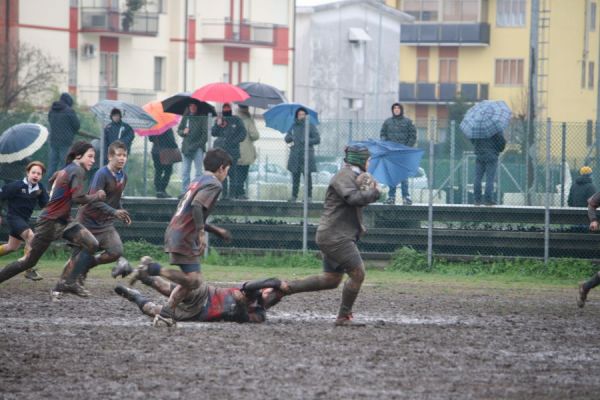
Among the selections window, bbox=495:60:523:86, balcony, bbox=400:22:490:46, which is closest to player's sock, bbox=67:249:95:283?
balcony, bbox=400:22:490:46

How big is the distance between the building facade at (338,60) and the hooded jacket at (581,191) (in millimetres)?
43068

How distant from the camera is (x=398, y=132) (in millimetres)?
21609

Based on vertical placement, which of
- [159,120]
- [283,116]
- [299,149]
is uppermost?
[283,116]

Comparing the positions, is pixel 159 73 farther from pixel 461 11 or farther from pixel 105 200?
pixel 105 200

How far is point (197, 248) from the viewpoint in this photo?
12.4m

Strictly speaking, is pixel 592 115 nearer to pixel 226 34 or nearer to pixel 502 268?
pixel 226 34

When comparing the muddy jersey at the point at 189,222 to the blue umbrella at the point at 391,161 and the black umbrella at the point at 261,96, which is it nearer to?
the blue umbrella at the point at 391,161

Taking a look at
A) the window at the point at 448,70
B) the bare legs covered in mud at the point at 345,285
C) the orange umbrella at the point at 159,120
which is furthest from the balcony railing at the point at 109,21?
the bare legs covered in mud at the point at 345,285

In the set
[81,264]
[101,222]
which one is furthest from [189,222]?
[101,222]

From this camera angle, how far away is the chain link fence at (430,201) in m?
21.0

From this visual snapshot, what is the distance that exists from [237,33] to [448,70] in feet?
51.4

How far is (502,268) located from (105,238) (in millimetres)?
8038

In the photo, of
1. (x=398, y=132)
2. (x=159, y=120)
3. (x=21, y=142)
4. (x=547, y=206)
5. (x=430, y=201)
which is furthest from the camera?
(x=159, y=120)

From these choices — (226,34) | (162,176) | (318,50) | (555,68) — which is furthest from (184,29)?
(162,176)
